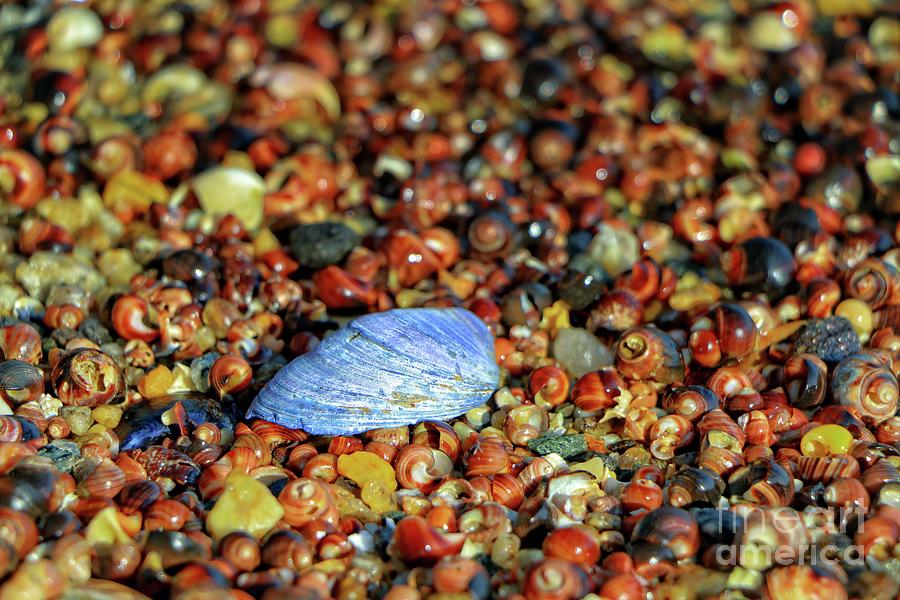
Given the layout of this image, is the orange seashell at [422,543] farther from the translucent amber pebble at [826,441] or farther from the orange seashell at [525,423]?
the translucent amber pebble at [826,441]

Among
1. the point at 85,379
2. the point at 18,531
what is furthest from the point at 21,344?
the point at 18,531

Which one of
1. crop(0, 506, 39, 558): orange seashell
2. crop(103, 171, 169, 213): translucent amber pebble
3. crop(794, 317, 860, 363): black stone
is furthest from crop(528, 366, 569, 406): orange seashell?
crop(103, 171, 169, 213): translucent amber pebble

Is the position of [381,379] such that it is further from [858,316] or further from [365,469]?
[858,316]

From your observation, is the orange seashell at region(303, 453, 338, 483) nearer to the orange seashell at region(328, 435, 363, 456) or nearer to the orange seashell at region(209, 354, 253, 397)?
the orange seashell at region(328, 435, 363, 456)

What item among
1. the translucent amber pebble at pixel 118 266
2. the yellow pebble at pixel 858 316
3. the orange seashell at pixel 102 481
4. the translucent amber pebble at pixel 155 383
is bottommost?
the yellow pebble at pixel 858 316

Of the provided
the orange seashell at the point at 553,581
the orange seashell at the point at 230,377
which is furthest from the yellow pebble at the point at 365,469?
the orange seashell at the point at 553,581
